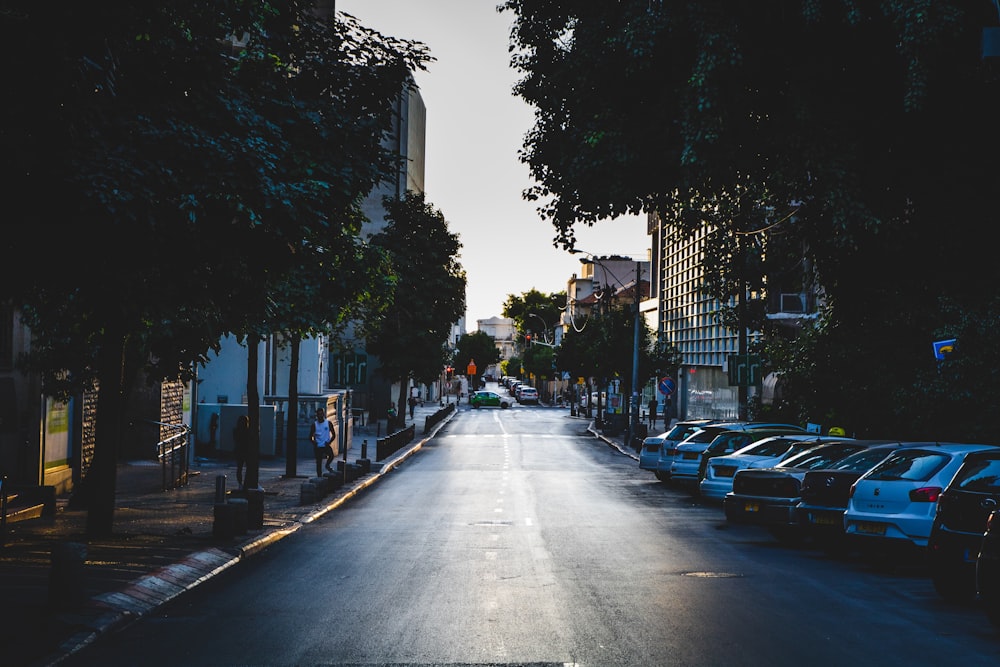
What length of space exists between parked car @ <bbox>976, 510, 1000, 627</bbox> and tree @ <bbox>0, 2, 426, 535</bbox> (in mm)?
7268

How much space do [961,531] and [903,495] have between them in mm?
2489

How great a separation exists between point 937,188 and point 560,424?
54278mm

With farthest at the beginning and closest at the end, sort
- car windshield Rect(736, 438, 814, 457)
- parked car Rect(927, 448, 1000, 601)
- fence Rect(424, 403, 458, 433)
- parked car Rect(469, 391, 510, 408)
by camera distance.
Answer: parked car Rect(469, 391, 510, 408) → fence Rect(424, 403, 458, 433) → car windshield Rect(736, 438, 814, 457) → parked car Rect(927, 448, 1000, 601)

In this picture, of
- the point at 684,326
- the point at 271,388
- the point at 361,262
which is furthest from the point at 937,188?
the point at 684,326

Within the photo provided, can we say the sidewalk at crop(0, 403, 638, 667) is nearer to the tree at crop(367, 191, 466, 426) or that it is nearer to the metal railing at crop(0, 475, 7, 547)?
the metal railing at crop(0, 475, 7, 547)

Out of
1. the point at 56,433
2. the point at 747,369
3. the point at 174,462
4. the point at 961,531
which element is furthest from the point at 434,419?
the point at 961,531

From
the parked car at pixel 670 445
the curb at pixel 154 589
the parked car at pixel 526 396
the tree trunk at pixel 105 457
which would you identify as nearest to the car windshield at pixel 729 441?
the parked car at pixel 670 445

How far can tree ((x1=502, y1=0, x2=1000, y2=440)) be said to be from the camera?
16.5 metres

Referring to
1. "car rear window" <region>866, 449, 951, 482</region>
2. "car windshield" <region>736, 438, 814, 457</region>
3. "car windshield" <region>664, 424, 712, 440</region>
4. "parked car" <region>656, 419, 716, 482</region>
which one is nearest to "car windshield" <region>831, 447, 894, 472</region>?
"car rear window" <region>866, 449, 951, 482</region>

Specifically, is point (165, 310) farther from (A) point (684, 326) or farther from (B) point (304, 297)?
(A) point (684, 326)

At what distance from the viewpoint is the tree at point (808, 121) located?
1648cm

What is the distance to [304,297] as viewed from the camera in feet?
66.0

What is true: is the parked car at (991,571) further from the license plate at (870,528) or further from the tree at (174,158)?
the tree at (174,158)

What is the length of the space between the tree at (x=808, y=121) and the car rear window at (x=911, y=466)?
3866 millimetres
